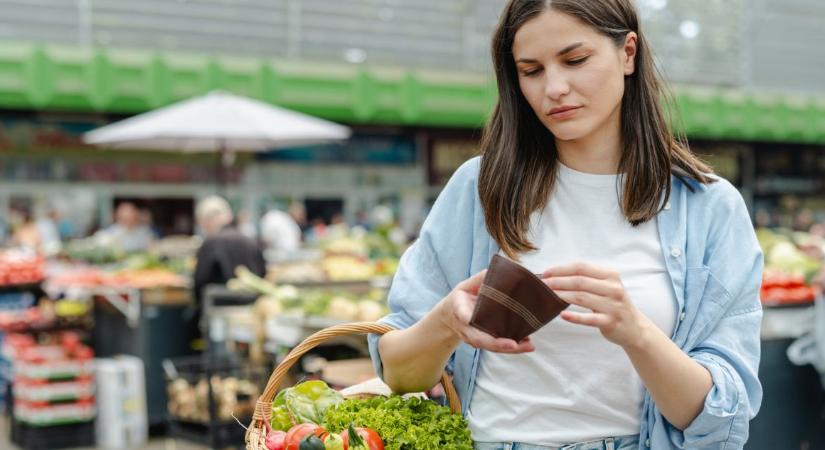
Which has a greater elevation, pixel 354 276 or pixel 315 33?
pixel 315 33

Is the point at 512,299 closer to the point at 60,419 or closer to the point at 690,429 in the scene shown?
the point at 690,429

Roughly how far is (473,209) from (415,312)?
0.83 feet

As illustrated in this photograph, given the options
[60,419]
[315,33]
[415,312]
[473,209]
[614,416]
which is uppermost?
[315,33]

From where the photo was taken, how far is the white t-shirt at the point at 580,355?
1.83 meters

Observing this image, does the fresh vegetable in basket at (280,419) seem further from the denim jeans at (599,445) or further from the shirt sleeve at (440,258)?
the denim jeans at (599,445)

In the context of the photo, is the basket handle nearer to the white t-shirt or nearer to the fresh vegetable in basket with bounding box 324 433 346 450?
the white t-shirt

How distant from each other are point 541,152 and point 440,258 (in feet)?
1.02

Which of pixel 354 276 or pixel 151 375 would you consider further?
pixel 354 276

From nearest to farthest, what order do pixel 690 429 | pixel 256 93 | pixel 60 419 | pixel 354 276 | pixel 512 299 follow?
pixel 512 299 < pixel 690 429 < pixel 60 419 < pixel 354 276 < pixel 256 93

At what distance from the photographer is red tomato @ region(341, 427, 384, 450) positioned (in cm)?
191

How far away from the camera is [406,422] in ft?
6.48

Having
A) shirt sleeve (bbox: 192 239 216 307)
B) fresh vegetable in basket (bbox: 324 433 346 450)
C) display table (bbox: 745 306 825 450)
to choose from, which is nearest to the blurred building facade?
shirt sleeve (bbox: 192 239 216 307)

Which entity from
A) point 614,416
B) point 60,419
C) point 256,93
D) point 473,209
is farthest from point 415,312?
point 256,93

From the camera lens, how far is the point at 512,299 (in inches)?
60.7
